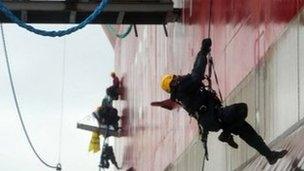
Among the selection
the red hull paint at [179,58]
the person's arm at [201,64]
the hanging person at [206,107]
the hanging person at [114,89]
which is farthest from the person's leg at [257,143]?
the hanging person at [114,89]

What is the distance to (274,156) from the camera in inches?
373

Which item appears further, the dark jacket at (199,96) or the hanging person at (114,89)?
the hanging person at (114,89)

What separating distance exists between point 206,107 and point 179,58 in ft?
28.2

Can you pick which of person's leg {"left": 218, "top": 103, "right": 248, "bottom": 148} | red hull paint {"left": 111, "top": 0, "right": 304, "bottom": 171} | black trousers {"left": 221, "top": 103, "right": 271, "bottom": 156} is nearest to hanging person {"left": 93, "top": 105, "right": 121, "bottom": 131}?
red hull paint {"left": 111, "top": 0, "right": 304, "bottom": 171}

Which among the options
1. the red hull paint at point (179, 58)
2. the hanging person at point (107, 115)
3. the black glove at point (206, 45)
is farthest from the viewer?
the hanging person at point (107, 115)

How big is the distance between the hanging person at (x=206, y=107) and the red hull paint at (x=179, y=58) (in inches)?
45.2

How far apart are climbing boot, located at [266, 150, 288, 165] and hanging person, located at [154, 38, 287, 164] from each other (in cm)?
31

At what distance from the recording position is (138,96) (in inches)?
1111

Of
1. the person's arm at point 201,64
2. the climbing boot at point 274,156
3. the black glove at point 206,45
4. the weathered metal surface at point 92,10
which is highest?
the weathered metal surface at point 92,10

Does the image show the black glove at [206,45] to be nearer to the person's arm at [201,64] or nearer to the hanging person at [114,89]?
the person's arm at [201,64]

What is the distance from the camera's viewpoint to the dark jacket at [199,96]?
10.4 meters

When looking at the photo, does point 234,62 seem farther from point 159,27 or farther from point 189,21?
point 159,27

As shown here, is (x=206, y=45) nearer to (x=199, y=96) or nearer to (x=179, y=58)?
(x=199, y=96)

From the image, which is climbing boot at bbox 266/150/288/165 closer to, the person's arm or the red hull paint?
the person's arm
